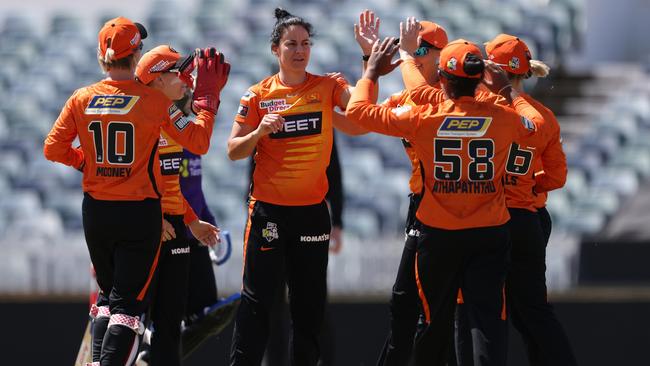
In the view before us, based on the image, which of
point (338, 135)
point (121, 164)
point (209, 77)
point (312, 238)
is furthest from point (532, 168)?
point (338, 135)

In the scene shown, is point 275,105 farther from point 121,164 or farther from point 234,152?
point 121,164

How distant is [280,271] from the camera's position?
6043mm

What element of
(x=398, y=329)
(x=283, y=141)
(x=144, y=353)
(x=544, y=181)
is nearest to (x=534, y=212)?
(x=544, y=181)

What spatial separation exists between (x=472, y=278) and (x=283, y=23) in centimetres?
159

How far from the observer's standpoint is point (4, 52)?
53.0ft

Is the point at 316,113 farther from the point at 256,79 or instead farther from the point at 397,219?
the point at 256,79

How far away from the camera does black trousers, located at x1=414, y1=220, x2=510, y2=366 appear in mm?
5426

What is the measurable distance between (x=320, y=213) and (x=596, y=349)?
3147 millimetres

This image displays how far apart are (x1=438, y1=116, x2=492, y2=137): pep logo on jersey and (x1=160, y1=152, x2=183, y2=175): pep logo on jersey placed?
165cm

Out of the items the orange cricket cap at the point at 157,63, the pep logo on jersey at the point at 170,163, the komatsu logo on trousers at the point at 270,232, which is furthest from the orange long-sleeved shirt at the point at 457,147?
the pep logo on jersey at the point at 170,163

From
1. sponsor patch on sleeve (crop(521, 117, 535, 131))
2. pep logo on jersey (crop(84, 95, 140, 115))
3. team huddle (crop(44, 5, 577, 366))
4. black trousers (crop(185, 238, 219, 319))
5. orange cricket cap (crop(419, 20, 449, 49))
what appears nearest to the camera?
team huddle (crop(44, 5, 577, 366))

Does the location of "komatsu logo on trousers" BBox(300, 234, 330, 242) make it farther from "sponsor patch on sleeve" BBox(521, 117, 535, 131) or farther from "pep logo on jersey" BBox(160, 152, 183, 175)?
"sponsor patch on sleeve" BBox(521, 117, 535, 131)

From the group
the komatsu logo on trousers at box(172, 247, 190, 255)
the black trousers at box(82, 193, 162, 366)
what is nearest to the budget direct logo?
the black trousers at box(82, 193, 162, 366)

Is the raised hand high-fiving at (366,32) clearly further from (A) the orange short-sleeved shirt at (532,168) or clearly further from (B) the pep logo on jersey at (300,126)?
(A) the orange short-sleeved shirt at (532,168)
